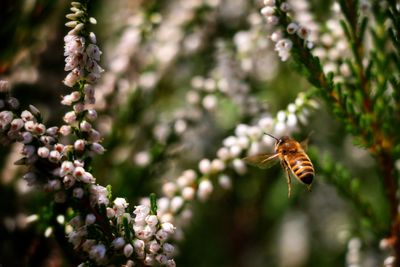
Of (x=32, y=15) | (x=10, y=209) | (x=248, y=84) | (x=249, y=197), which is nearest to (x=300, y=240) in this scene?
(x=249, y=197)

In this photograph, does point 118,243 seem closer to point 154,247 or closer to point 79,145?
point 154,247

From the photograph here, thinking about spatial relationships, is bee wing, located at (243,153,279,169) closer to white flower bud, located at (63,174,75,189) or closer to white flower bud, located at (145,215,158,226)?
white flower bud, located at (145,215,158,226)

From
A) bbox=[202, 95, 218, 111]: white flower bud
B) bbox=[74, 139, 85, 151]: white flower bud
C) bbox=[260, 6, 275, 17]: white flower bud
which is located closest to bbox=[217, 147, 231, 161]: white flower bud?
bbox=[202, 95, 218, 111]: white flower bud

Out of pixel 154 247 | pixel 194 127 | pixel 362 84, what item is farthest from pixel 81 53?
pixel 194 127

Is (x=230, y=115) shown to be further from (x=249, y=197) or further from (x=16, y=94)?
(x=16, y=94)

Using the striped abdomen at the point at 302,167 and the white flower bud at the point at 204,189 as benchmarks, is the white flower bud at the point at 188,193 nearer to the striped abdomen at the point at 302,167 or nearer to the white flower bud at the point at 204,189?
the white flower bud at the point at 204,189

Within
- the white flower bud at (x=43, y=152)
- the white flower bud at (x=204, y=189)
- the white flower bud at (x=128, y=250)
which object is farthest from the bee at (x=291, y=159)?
the white flower bud at (x=43, y=152)
